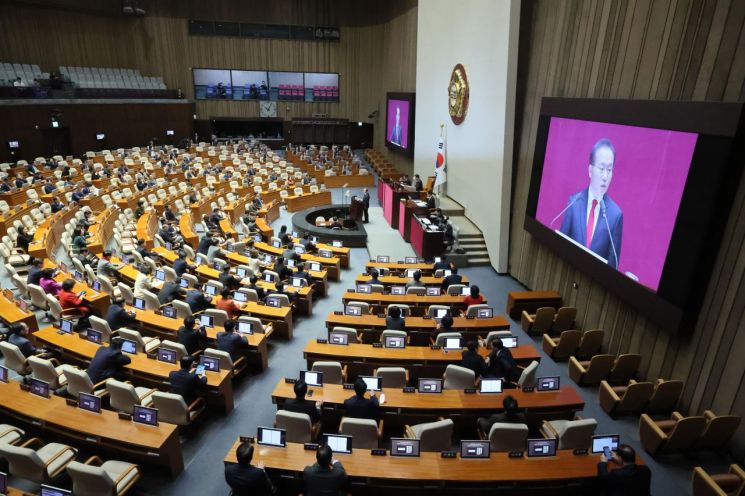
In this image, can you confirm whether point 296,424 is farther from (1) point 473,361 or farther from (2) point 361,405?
(1) point 473,361

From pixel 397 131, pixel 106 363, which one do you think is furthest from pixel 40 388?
pixel 397 131

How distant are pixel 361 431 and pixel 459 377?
1.74 metres

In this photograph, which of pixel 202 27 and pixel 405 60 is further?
pixel 202 27

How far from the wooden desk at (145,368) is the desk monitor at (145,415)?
0.99 meters

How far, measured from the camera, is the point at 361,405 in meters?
5.52

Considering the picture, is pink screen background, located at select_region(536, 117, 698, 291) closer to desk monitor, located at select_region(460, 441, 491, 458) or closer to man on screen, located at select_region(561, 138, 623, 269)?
man on screen, located at select_region(561, 138, 623, 269)

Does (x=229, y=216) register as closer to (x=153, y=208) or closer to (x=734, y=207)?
(x=153, y=208)

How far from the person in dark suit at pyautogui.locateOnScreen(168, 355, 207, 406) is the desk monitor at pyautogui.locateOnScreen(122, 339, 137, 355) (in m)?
1.22

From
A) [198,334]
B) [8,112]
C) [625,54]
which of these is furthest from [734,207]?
[8,112]

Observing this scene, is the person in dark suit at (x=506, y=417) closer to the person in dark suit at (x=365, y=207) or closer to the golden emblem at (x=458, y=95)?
the golden emblem at (x=458, y=95)

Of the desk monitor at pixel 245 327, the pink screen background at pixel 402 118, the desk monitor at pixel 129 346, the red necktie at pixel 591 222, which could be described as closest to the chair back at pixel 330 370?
the desk monitor at pixel 245 327

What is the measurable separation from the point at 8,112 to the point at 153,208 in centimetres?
1046

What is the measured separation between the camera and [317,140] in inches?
1309

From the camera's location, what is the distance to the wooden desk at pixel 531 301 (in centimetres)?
998
